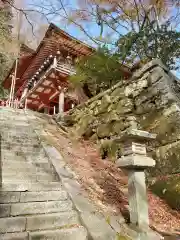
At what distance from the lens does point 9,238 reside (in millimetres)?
2781

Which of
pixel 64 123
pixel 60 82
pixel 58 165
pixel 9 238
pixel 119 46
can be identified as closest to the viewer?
pixel 9 238

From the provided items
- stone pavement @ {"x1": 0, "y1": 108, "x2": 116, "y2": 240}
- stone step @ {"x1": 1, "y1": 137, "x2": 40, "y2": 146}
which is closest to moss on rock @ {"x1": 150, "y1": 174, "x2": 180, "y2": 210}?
stone pavement @ {"x1": 0, "y1": 108, "x2": 116, "y2": 240}

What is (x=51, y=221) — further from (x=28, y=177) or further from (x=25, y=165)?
(x=25, y=165)

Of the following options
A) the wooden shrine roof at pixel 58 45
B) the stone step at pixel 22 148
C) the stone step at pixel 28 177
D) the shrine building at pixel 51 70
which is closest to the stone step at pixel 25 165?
the stone step at pixel 28 177

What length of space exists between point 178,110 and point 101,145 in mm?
2697

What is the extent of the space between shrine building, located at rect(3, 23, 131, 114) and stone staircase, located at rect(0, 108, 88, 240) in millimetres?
7045

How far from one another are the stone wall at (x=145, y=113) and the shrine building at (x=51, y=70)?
3759 millimetres

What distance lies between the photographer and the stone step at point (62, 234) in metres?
2.91

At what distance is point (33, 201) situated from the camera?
367 centimetres

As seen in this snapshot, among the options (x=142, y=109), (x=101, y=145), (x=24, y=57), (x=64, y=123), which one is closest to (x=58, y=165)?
(x=101, y=145)

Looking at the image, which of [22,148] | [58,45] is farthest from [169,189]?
[58,45]

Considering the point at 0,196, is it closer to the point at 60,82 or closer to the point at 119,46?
the point at 119,46

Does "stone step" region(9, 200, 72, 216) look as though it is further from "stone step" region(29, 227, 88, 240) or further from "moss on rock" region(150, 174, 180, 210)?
"moss on rock" region(150, 174, 180, 210)

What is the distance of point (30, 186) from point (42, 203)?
1.70ft
